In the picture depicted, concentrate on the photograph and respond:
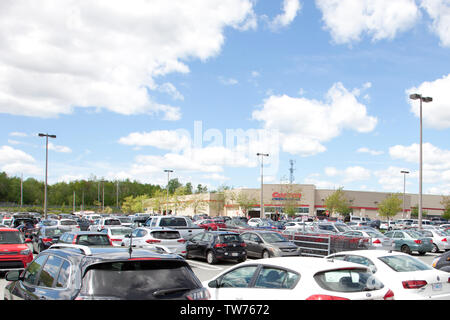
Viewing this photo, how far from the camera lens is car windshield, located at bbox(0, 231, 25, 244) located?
1498 centimetres

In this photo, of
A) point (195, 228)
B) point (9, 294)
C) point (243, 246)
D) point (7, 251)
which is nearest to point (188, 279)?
point (9, 294)

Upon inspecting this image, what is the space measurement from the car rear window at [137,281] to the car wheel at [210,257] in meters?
14.9

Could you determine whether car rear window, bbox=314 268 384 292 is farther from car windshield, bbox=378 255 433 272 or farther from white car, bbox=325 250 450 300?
car windshield, bbox=378 255 433 272

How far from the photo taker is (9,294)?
684 centimetres

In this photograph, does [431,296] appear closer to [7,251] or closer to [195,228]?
[7,251]

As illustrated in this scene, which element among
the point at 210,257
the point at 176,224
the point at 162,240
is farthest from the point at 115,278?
the point at 176,224

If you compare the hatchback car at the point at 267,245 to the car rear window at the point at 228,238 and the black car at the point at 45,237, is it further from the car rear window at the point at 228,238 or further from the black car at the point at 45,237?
the black car at the point at 45,237

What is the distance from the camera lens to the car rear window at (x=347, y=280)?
6352mm

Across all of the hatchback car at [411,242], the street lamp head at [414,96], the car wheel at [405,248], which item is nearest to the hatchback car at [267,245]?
the hatchback car at [411,242]

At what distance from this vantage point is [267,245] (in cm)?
2084

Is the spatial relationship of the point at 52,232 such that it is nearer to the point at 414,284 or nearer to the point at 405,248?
the point at 414,284

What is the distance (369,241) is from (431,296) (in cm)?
1244

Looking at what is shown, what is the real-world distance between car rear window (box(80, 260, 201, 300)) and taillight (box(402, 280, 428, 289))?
5.73m
